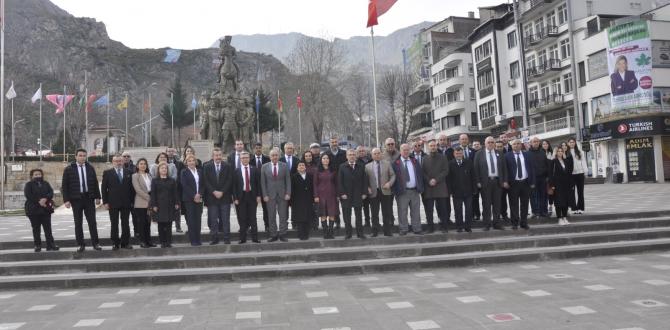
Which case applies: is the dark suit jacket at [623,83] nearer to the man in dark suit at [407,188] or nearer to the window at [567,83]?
the window at [567,83]

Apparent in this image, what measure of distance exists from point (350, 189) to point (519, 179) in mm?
3551

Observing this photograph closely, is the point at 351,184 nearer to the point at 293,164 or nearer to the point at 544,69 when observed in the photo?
the point at 293,164

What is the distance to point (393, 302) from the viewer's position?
631 cm

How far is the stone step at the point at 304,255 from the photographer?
8.57m

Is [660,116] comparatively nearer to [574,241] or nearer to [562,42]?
A: [562,42]

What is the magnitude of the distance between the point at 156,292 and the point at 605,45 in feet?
111

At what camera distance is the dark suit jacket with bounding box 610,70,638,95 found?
101 feet

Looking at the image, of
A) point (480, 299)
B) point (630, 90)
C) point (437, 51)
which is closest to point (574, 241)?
point (480, 299)

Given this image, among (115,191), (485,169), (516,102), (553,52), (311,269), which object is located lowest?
(311,269)

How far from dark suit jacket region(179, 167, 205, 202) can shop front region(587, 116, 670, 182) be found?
29.8m

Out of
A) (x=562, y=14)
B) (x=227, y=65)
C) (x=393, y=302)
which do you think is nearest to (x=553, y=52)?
(x=562, y=14)

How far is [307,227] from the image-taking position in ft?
33.2

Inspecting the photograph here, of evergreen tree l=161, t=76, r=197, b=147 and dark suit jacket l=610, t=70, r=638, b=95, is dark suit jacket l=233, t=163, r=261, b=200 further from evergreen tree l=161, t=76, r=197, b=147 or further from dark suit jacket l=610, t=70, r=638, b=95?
evergreen tree l=161, t=76, r=197, b=147

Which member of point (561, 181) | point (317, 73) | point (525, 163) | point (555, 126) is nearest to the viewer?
point (525, 163)
